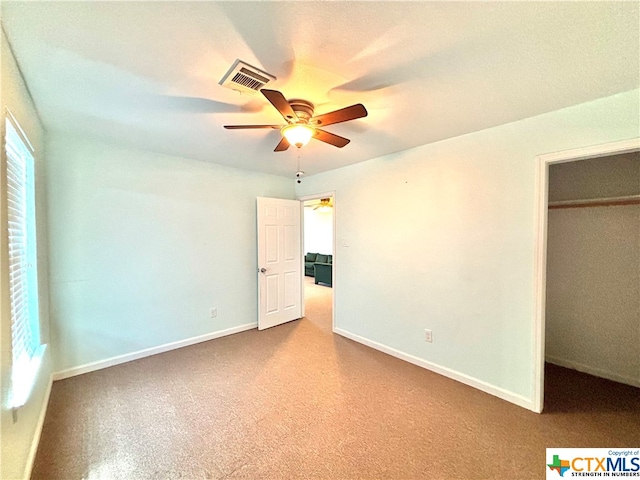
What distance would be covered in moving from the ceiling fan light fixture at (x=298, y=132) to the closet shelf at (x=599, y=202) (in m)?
2.73

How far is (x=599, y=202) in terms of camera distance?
260 cm

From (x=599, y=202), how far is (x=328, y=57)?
2.98 m

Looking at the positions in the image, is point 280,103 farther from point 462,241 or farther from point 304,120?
point 462,241

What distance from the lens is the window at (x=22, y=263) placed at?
1.48 m

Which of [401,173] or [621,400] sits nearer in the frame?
[621,400]

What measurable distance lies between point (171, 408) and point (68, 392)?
41.3 inches

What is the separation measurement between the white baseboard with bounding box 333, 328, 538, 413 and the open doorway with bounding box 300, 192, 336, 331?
33.1 inches

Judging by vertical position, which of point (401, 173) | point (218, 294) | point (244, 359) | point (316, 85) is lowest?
point (244, 359)

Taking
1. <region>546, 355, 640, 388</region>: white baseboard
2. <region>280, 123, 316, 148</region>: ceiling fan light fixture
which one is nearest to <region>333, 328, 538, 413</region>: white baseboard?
<region>546, 355, 640, 388</region>: white baseboard

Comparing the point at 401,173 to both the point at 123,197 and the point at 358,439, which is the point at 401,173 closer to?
the point at 358,439

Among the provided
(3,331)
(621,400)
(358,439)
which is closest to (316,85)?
(3,331)

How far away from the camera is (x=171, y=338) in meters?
3.30

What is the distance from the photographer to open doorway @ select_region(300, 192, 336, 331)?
14.0 ft

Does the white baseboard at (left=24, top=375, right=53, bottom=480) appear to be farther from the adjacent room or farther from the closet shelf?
the closet shelf
